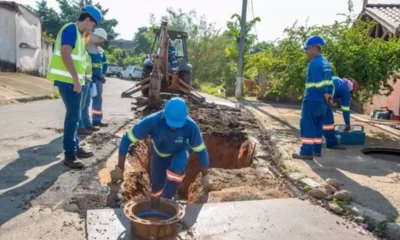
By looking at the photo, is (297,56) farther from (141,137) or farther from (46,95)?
(46,95)

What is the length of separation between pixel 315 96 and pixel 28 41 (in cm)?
1873

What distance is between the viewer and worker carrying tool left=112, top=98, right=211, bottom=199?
3596 mm

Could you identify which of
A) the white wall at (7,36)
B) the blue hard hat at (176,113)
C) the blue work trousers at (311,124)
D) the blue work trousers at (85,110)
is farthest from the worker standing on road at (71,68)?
the white wall at (7,36)

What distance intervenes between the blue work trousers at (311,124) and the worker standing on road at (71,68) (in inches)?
129

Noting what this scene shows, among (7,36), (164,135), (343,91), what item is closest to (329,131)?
(343,91)

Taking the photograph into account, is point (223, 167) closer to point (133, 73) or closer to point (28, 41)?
point (28, 41)

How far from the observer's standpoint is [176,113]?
3.56 meters

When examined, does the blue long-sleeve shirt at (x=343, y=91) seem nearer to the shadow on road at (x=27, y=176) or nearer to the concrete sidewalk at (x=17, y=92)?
the shadow on road at (x=27, y=176)

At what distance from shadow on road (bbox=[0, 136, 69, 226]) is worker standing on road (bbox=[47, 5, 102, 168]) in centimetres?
32

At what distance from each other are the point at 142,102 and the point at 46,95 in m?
5.03

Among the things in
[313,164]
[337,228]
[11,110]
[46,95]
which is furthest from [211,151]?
[46,95]

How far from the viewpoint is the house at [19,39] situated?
719 inches

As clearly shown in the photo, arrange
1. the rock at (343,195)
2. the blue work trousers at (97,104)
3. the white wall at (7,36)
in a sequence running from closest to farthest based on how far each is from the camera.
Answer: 1. the rock at (343,195)
2. the blue work trousers at (97,104)
3. the white wall at (7,36)

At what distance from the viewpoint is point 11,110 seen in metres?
9.52
